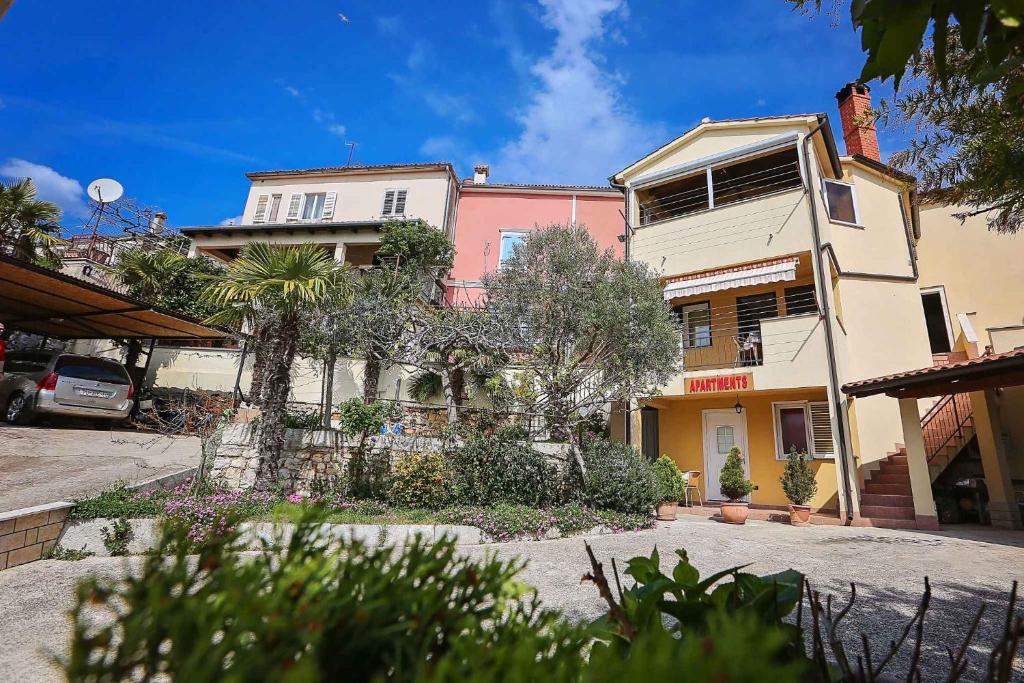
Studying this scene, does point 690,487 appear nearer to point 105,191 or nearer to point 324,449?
point 324,449

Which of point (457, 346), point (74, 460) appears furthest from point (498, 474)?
point (74, 460)

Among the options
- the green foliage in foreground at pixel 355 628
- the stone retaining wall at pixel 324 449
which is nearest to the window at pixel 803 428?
the stone retaining wall at pixel 324 449

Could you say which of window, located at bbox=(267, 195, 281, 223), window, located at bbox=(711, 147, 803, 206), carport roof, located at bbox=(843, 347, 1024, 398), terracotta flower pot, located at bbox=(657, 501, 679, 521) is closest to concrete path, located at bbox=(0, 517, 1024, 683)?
terracotta flower pot, located at bbox=(657, 501, 679, 521)

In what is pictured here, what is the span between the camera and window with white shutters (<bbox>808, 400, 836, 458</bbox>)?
13383 mm

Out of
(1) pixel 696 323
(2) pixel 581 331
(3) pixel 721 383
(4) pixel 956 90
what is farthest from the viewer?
(1) pixel 696 323

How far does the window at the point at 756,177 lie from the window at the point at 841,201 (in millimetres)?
1109

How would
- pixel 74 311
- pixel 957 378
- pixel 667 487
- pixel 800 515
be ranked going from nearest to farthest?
pixel 957 378, pixel 800 515, pixel 667 487, pixel 74 311

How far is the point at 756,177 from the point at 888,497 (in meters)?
10.4

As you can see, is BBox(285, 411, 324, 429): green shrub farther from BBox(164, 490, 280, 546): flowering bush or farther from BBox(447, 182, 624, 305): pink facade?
BBox(447, 182, 624, 305): pink facade

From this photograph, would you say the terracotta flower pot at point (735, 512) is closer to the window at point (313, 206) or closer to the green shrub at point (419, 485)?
the green shrub at point (419, 485)

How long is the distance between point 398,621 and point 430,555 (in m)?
0.20

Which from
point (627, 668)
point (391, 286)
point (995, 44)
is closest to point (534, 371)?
point (391, 286)

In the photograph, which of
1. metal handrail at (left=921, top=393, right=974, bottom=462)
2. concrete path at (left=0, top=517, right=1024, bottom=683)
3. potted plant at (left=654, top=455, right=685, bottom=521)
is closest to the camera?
concrete path at (left=0, top=517, right=1024, bottom=683)

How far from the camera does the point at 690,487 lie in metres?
14.3
